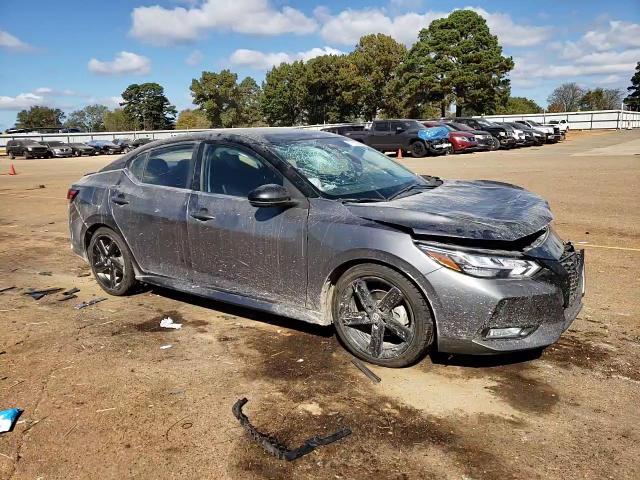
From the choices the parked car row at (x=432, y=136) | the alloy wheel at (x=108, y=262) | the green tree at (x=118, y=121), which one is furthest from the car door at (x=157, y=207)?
the green tree at (x=118, y=121)

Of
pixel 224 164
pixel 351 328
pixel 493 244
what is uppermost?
pixel 224 164

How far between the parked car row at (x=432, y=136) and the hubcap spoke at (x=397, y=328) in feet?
68.2

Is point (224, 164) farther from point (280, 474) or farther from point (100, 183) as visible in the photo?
point (280, 474)

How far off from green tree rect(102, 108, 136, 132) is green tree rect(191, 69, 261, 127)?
26369 millimetres

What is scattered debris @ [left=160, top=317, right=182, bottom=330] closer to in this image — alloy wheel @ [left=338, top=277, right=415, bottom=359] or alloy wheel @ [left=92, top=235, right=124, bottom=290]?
alloy wheel @ [left=92, top=235, right=124, bottom=290]

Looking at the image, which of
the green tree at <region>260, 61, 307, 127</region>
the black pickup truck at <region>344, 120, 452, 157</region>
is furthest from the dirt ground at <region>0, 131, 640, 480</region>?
the green tree at <region>260, 61, 307, 127</region>

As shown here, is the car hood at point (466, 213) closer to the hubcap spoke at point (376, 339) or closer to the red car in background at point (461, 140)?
the hubcap spoke at point (376, 339)


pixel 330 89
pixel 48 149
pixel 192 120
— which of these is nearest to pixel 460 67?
pixel 330 89

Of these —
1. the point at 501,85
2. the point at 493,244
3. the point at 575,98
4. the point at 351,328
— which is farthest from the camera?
the point at 575,98

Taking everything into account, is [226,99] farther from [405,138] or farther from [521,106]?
[405,138]

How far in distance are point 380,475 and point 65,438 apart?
1702 mm

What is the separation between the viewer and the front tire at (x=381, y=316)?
353 cm

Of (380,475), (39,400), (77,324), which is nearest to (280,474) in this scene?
(380,475)

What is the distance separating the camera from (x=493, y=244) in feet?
11.2
